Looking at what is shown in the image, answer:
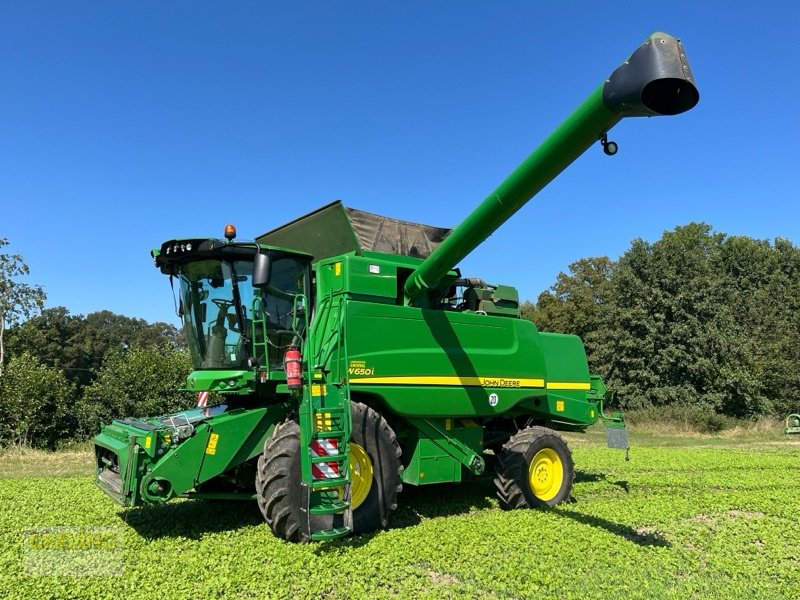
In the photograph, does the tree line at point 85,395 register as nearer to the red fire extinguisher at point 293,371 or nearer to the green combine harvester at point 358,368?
the green combine harvester at point 358,368

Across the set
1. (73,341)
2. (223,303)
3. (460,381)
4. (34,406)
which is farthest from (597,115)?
(73,341)

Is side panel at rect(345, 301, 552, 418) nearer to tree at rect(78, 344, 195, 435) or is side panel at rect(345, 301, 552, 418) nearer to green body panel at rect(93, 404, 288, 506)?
green body panel at rect(93, 404, 288, 506)

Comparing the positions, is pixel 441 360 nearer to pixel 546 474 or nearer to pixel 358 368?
pixel 358 368

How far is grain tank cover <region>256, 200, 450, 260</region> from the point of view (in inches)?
296

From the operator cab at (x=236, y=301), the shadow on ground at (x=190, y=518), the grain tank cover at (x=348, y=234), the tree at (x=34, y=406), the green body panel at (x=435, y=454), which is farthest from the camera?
the tree at (x=34, y=406)

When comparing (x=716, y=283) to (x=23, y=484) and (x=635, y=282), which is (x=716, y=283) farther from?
(x=23, y=484)

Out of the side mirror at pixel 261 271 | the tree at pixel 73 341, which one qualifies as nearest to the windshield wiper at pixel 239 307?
the side mirror at pixel 261 271

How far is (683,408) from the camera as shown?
83.7ft

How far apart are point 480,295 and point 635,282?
23.2 m

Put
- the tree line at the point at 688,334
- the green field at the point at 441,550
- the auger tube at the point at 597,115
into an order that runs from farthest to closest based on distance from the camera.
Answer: the tree line at the point at 688,334, the green field at the point at 441,550, the auger tube at the point at 597,115

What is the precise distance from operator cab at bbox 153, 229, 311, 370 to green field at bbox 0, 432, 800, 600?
1.88 metres

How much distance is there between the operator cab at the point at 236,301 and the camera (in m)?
6.54

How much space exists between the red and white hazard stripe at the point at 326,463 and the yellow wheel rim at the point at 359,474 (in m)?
0.46

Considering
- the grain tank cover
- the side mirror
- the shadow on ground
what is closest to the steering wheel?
the side mirror
